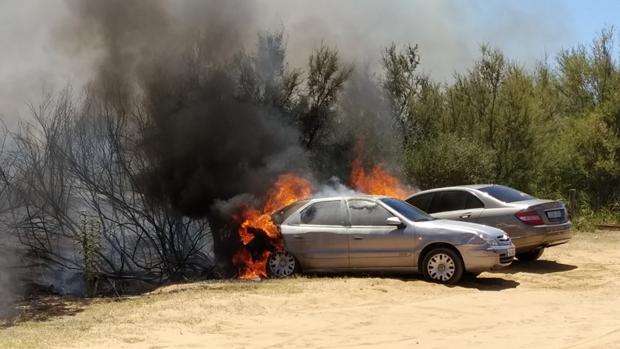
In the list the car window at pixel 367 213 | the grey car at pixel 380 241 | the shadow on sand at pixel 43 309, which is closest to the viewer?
the shadow on sand at pixel 43 309

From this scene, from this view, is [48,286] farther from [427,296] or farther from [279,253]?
[427,296]

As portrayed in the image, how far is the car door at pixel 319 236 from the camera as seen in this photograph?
34.9 ft

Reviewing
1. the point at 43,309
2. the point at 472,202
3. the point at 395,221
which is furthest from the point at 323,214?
the point at 43,309

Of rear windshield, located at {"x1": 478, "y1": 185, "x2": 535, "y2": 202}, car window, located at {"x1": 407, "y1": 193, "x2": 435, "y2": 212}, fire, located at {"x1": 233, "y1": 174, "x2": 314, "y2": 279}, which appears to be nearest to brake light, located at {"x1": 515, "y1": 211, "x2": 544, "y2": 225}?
rear windshield, located at {"x1": 478, "y1": 185, "x2": 535, "y2": 202}

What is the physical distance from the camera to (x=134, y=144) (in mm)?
16031

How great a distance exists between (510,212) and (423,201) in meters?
1.75

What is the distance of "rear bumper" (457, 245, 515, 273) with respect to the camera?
978cm

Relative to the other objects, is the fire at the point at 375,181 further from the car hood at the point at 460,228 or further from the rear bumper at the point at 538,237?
the car hood at the point at 460,228

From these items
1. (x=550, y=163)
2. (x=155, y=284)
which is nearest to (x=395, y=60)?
(x=550, y=163)

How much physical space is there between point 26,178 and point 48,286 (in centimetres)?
273

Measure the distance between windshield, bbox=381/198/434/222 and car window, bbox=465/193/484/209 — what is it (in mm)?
1537

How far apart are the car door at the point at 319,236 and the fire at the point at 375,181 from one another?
4780 mm

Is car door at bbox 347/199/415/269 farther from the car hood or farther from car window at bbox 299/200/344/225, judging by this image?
the car hood

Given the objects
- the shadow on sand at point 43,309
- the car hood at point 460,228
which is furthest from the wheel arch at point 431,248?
the shadow on sand at point 43,309
